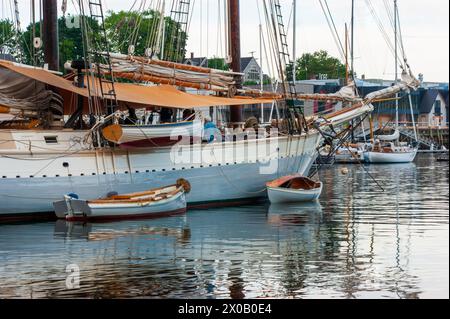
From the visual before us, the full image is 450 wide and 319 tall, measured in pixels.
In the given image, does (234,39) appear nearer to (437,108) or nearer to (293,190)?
(293,190)

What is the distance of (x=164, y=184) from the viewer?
40.3 m

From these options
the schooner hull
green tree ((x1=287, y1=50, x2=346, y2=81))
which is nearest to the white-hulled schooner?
the schooner hull

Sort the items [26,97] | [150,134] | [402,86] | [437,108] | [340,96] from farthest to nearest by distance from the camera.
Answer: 1. [437,108]
2. [402,86]
3. [340,96]
4. [26,97]
5. [150,134]

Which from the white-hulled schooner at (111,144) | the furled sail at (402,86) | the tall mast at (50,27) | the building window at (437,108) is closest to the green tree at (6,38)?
the tall mast at (50,27)

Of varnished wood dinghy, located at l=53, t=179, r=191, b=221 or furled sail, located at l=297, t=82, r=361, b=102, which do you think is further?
furled sail, located at l=297, t=82, r=361, b=102

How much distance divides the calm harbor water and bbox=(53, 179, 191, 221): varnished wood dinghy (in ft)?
1.93

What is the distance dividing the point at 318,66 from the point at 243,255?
132 m

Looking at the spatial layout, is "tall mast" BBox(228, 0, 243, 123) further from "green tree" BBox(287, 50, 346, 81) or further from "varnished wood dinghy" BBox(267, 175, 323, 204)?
"green tree" BBox(287, 50, 346, 81)

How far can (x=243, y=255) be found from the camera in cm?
2816

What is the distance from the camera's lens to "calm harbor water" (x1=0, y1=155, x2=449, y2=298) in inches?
909

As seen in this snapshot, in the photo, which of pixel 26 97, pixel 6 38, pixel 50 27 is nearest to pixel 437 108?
pixel 6 38

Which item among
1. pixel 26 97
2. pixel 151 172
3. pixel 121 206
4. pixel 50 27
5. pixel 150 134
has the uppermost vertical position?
pixel 50 27

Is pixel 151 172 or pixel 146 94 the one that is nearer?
pixel 151 172

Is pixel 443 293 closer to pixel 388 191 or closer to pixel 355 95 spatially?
pixel 355 95
